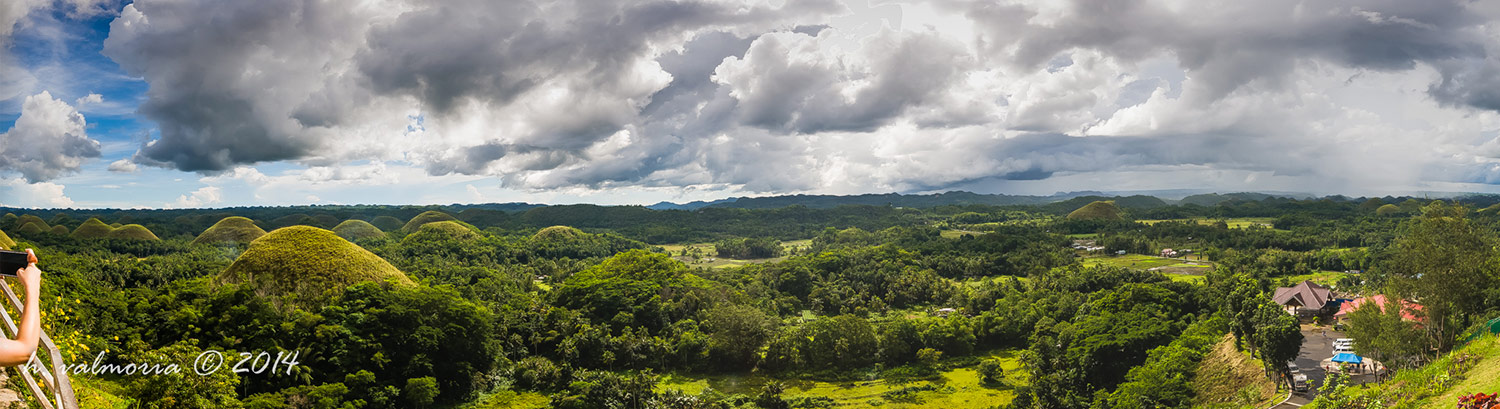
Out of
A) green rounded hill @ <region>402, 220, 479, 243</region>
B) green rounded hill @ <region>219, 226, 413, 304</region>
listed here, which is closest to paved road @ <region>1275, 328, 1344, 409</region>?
green rounded hill @ <region>219, 226, 413, 304</region>

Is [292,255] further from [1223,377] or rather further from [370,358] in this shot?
[1223,377]

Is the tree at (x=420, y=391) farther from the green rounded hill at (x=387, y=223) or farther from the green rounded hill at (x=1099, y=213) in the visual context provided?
the green rounded hill at (x=387, y=223)

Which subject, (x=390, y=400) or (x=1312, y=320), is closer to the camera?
A: (x=390, y=400)

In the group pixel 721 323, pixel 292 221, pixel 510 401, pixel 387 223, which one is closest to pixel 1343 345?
pixel 721 323

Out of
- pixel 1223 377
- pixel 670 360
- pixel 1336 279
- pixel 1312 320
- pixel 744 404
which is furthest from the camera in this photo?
pixel 1336 279

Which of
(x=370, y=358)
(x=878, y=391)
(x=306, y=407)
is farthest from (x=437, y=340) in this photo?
(x=878, y=391)

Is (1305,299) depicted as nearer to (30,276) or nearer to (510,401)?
(510,401)

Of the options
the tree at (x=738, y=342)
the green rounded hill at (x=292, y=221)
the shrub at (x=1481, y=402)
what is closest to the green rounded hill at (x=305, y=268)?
the tree at (x=738, y=342)
